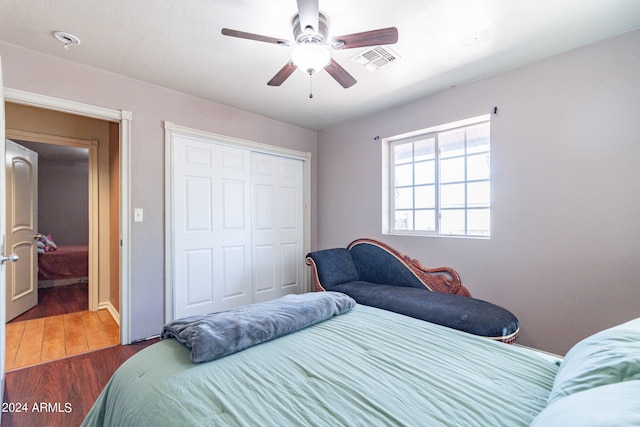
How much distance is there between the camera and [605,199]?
2.02 m

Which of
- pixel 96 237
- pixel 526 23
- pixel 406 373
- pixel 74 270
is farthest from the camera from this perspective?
pixel 74 270

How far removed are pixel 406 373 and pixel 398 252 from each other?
2.28m

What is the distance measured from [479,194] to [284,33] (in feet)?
7.26

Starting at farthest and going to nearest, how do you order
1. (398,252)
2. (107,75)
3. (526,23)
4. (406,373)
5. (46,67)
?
1. (398,252)
2. (107,75)
3. (46,67)
4. (526,23)
5. (406,373)

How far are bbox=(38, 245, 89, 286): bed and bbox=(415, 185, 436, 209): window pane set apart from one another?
5575 mm

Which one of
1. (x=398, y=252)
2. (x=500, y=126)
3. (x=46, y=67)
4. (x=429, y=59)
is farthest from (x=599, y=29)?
(x=46, y=67)

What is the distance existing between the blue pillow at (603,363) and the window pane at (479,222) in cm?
188

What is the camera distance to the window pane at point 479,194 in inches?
105

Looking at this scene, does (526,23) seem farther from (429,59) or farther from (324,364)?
(324,364)

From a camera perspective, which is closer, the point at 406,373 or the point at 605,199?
the point at 406,373

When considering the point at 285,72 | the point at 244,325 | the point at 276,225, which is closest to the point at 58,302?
the point at 276,225

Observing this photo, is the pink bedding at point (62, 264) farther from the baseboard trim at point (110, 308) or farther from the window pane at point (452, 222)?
the window pane at point (452, 222)

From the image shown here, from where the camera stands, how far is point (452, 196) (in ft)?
9.52

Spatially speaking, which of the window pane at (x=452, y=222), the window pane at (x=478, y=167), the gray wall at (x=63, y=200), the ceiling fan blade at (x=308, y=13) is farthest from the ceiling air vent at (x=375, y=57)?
the gray wall at (x=63, y=200)
